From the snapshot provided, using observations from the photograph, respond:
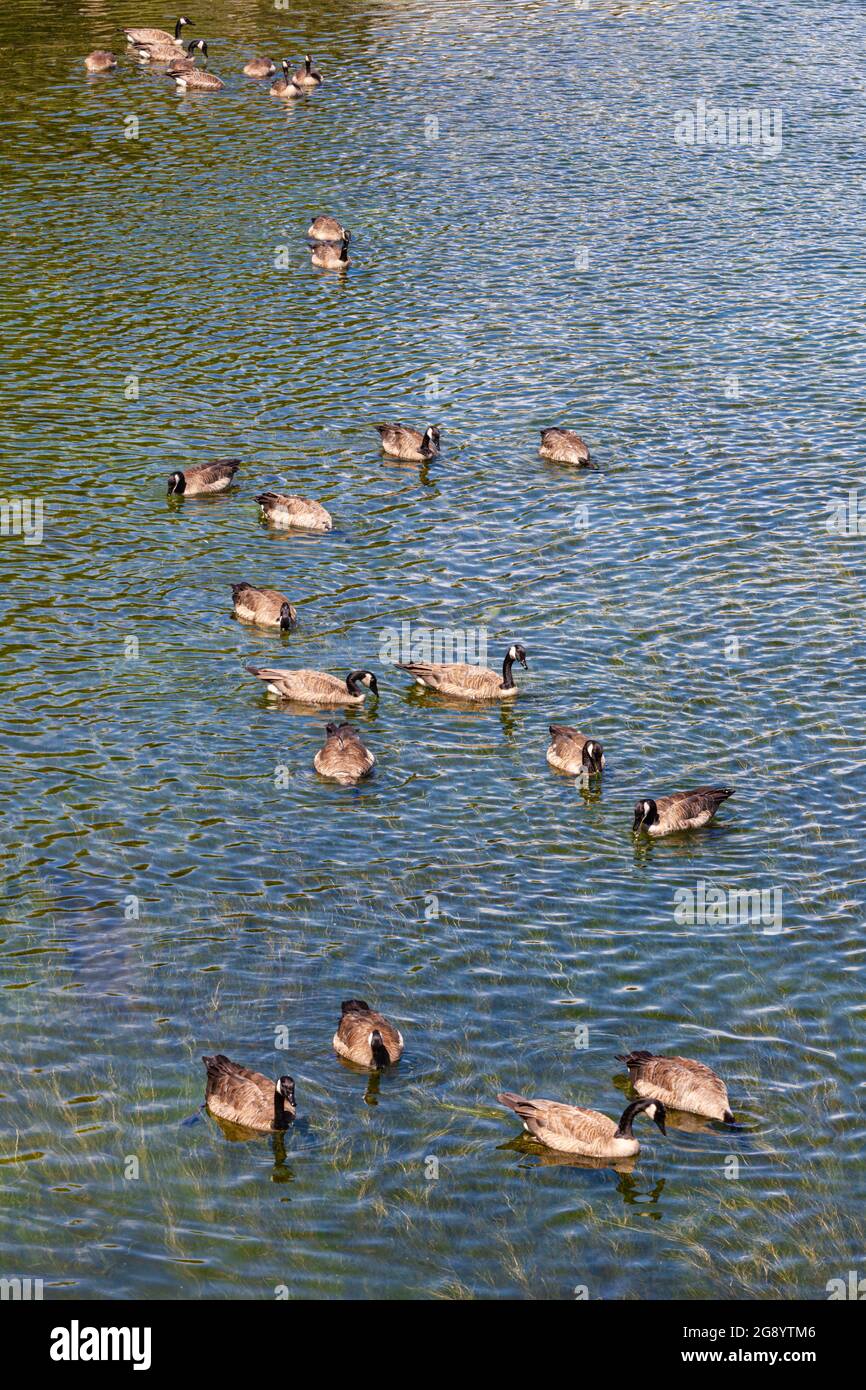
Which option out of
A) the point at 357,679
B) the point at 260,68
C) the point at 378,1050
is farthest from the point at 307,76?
the point at 378,1050

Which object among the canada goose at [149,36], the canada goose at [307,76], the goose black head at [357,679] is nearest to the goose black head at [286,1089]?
the goose black head at [357,679]

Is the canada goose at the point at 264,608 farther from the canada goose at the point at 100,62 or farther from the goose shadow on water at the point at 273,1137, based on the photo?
the canada goose at the point at 100,62

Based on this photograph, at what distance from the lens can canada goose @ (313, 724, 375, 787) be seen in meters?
33.1

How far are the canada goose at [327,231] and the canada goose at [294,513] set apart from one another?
19.1 m

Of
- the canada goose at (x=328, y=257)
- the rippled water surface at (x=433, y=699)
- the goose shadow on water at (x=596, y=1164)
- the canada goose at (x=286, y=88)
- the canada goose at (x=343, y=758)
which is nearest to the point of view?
the rippled water surface at (x=433, y=699)

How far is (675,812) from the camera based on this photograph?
3125 cm

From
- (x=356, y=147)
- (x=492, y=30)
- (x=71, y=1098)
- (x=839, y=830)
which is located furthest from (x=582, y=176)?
(x=71, y=1098)

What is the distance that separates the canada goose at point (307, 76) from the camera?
76.6 meters

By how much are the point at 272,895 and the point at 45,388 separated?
83.4 feet

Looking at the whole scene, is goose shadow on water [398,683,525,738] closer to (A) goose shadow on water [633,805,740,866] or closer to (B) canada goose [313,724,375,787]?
(B) canada goose [313,724,375,787]

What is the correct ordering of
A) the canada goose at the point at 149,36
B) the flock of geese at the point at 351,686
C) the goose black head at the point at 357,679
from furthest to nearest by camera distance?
the canada goose at the point at 149,36, the goose black head at the point at 357,679, the flock of geese at the point at 351,686

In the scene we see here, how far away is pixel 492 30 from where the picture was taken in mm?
86875

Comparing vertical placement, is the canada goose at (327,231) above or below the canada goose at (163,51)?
below

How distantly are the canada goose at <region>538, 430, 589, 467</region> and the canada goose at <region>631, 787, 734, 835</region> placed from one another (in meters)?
16.3
